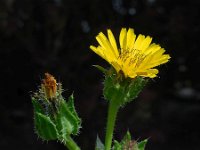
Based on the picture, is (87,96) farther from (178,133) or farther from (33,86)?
(178,133)

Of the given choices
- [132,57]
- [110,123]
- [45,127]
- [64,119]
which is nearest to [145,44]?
[132,57]

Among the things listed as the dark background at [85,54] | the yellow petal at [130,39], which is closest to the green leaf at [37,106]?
the yellow petal at [130,39]

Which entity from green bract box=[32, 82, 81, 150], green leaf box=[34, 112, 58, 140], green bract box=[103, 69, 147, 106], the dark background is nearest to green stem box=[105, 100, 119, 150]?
green bract box=[103, 69, 147, 106]

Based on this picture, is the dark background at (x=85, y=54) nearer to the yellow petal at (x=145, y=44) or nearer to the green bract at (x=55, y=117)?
the yellow petal at (x=145, y=44)

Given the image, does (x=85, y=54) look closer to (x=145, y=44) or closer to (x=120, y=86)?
(x=145, y=44)

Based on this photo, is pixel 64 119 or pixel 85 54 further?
pixel 85 54

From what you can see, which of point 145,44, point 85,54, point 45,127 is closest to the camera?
point 45,127

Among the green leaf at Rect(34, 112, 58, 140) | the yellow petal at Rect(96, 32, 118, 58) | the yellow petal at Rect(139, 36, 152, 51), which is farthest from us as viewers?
the yellow petal at Rect(139, 36, 152, 51)

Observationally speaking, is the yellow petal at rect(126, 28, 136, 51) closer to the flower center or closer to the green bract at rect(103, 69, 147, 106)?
the flower center
